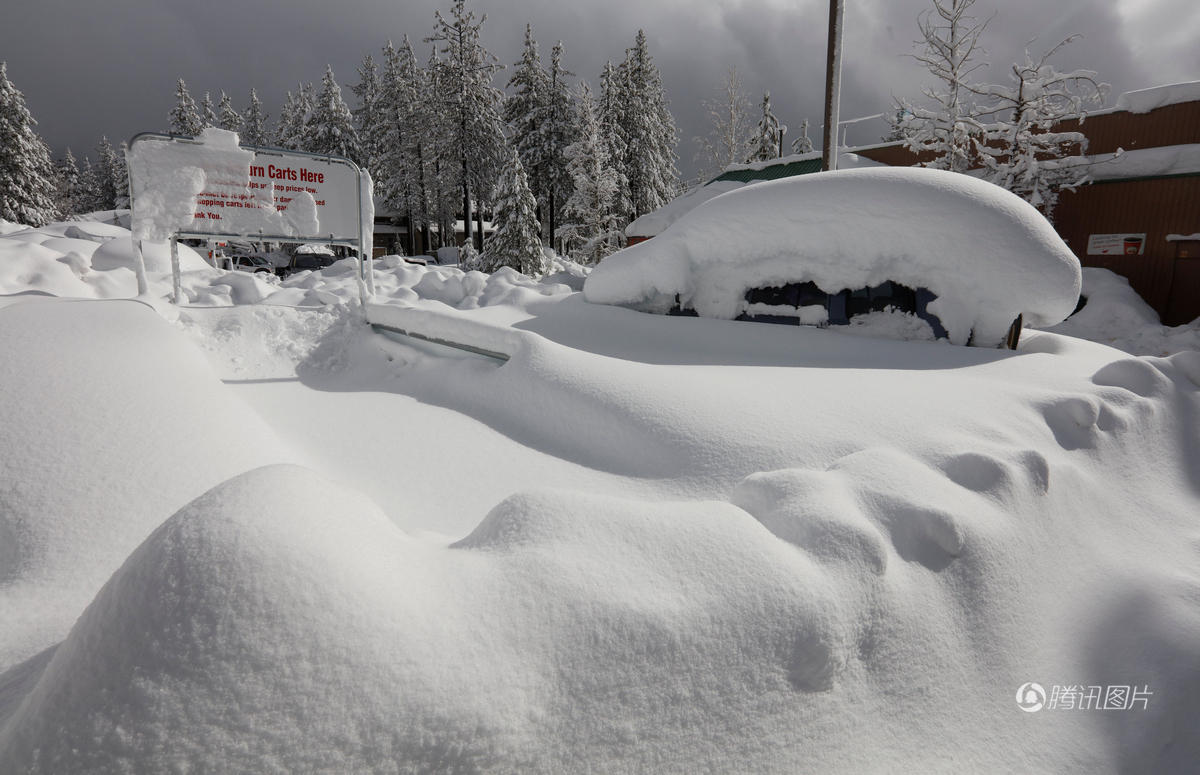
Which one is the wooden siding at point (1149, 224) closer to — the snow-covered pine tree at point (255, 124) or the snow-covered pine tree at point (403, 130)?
the snow-covered pine tree at point (403, 130)

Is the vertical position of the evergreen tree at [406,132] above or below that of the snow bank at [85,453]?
above

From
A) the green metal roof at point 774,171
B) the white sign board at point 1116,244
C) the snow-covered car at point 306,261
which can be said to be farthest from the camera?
the snow-covered car at point 306,261

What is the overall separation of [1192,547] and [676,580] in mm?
3635

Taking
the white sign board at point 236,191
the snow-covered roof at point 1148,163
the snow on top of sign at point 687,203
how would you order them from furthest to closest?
the snow on top of sign at point 687,203, the snow-covered roof at point 1148,163, the white sign board at point 236,191

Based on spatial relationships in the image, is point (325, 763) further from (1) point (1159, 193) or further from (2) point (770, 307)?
(1) point (1159, 193)

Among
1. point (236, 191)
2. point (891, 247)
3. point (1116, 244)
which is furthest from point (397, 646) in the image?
point (1116, 244)

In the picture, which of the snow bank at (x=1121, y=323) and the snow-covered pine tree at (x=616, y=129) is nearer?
the snow bank at (x=1121, y=323)

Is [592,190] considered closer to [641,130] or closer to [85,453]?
[641,130]

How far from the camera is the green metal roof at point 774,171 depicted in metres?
19.0

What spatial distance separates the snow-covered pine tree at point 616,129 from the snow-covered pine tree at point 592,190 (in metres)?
0.51

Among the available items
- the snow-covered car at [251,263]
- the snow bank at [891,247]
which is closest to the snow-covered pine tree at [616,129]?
the snow-covered car at [251,263]

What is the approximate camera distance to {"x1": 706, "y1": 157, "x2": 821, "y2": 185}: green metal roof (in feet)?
62.5

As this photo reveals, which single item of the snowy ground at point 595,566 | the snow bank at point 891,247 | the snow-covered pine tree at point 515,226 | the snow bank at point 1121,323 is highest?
the snow-covered pine tree at point 515,226

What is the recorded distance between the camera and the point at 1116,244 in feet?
43.1
